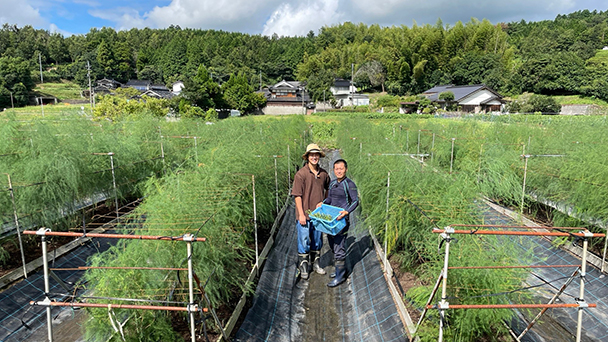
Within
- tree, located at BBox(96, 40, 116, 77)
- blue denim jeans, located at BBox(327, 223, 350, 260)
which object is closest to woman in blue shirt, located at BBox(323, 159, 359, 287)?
blue denim jeans, located at BBox(327, 223, 350, 260)

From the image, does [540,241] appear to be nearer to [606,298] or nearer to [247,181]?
[606,298]

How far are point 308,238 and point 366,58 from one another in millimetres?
48396

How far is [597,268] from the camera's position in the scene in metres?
4.27

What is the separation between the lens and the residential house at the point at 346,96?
128 feet

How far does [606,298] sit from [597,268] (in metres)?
0.62

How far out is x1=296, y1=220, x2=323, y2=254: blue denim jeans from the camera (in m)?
4.03

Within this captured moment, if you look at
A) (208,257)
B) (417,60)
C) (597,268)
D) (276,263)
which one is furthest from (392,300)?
(417,60)

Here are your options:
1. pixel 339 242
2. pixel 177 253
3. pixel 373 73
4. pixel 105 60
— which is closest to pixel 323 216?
pixel 339 242

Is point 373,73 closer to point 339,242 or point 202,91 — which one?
point 202,91

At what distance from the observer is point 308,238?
4.06m

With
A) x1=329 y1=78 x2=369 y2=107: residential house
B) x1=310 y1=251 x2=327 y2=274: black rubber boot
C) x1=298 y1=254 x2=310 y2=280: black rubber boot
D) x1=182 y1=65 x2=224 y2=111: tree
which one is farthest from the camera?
x1=329 y1=78 x2=369 y2=107: residential house

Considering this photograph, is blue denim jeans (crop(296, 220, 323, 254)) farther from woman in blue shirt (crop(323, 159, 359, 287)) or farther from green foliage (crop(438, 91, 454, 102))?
green foliage (crop(438, 91, 454, 102))

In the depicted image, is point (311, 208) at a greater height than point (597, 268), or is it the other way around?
point (311, 208)

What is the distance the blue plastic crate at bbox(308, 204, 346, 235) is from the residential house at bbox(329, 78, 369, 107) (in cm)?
3474
